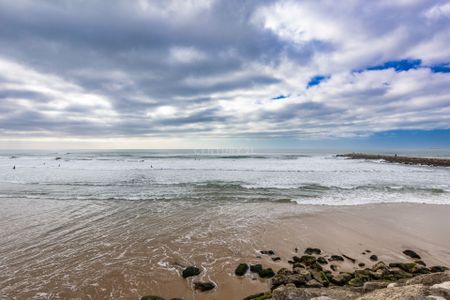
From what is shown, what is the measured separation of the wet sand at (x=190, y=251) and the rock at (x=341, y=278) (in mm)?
978

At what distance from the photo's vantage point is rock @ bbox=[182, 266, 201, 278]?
20.5 feet

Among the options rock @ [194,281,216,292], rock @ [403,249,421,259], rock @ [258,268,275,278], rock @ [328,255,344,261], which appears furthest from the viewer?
rock @ [403,249,421,259]

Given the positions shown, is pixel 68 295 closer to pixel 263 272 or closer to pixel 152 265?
pixel 152 265

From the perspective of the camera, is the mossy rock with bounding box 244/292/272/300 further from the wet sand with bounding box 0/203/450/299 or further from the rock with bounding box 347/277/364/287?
the rock with bounding box 347/277/364/287

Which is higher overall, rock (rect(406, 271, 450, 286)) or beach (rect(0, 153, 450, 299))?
rock (rect(406, 271, 450, 286))

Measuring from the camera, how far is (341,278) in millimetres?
5875

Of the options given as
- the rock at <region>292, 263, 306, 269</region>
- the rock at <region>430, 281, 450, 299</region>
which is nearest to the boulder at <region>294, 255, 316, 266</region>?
the rock at <region>292, 263, 306, 269</region>

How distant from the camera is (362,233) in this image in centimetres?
952

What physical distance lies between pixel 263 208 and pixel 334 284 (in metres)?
7.33

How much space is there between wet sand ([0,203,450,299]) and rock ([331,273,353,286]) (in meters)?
0.98

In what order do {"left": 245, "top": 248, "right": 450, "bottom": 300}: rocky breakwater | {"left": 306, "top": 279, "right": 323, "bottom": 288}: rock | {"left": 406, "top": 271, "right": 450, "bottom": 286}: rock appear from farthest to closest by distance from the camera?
1. {"left": 306, "top": 279, "right": 323, "bottom": 288}: rock
2. {"left": 406, "top": 271, "right": 450, "bottom": 286}: rock
3. {"left": 245, "top": 248, "right": 450, "bottom": 300}: rocky breakwater

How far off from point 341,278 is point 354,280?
0.91 ft

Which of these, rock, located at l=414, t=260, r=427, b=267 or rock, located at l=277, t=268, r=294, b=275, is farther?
rock, located at l=414, t=260, r=427, b=267

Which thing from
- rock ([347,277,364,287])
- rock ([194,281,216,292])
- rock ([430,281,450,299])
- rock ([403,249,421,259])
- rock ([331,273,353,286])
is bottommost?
rock ([194,281,216,292])
